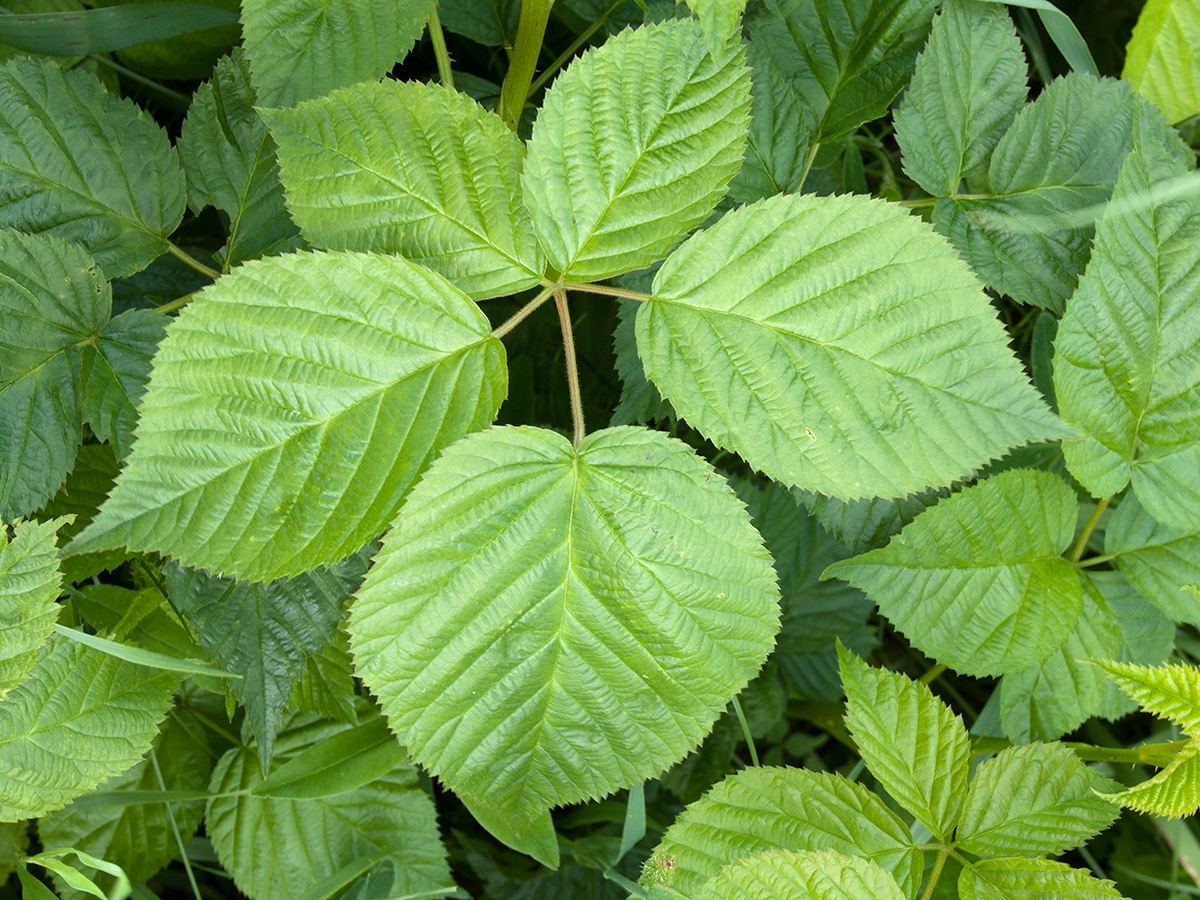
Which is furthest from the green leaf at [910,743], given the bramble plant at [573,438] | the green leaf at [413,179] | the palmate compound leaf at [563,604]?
the green leaf at [413,179]

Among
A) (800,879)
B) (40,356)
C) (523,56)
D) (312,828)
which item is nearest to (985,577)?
(800,879)

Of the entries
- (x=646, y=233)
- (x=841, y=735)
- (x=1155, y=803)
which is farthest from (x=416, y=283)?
(x=841, y=735)

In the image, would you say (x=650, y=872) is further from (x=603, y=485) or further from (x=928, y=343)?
(x=928, y=343)

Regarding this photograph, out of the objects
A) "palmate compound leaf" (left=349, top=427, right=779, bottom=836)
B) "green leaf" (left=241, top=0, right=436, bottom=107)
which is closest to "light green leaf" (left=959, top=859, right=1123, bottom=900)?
"palmate compound leaf" (left=349, top=427, right=779, bottom=836)

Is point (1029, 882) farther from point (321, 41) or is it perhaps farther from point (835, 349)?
point (321, 41)

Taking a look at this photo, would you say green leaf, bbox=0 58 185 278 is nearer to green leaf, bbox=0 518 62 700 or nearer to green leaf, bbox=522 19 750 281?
green leaf, bbox=0 518 62 700
